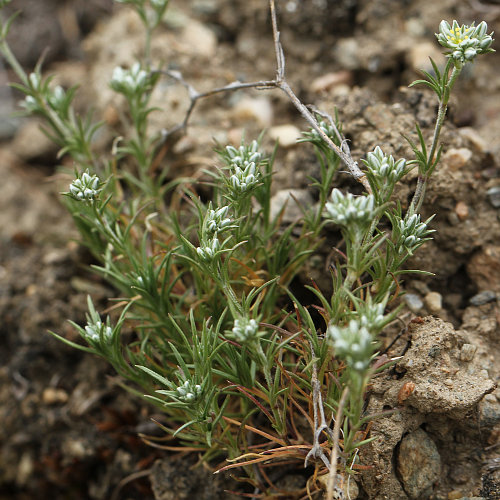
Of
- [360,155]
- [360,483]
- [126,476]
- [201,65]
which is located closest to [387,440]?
[360,483]

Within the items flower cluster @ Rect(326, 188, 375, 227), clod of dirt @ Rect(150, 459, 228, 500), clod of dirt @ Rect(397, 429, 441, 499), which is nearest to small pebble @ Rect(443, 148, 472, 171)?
flower cluster @ Rect(326, 188, 375, 227)

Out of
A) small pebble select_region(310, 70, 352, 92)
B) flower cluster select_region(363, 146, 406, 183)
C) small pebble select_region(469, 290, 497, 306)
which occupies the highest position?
small pebble select_region(310, 70, 352, 92)

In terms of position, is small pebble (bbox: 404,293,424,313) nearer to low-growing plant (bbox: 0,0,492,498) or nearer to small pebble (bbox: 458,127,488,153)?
low-growing plant (bbox: 0,0,492,498)

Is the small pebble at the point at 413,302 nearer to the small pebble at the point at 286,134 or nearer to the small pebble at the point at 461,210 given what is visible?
the small pebble at the point at 461,210

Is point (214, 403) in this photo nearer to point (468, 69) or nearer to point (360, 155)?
point (360, 155)

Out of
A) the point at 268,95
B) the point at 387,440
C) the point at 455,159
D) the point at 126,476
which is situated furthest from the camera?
the point at 268,95

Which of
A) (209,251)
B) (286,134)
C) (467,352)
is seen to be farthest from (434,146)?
(286,134)
